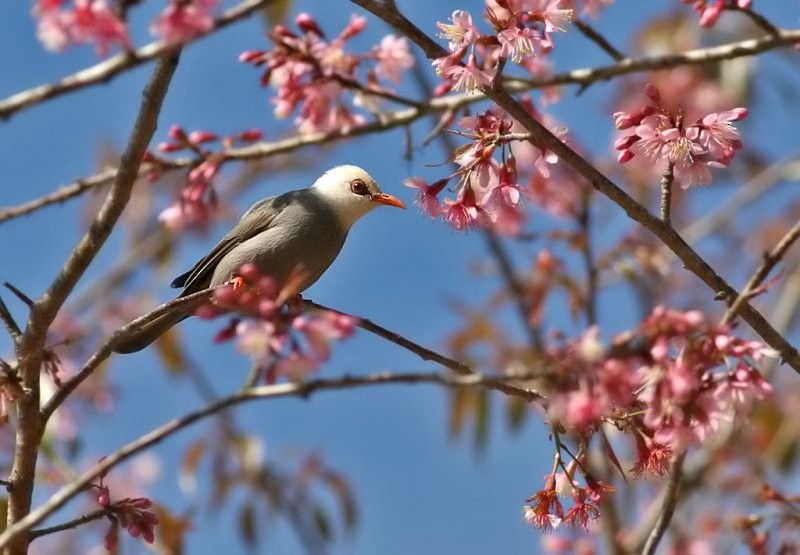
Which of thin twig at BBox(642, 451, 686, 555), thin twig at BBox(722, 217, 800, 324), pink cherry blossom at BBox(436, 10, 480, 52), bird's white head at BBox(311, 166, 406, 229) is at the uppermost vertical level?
bird's white head at BBox(311, 166, 406, 229)

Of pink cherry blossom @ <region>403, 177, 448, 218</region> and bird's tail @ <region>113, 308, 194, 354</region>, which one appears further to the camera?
bird's tail @ <region>113, 308, 194, 354</region>

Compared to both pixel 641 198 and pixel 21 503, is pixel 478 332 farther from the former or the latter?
pixel 21 503

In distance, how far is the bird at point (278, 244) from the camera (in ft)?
14.6

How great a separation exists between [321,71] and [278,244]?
89 cm

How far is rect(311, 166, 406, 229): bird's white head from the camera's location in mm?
4988

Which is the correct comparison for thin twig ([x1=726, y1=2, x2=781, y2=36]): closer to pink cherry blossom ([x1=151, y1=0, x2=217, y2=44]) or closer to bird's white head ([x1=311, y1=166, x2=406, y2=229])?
pink cherry blossom ([x1=151, y1=0, x2=217, y2=44])

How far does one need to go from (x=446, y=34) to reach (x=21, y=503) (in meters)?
1.67

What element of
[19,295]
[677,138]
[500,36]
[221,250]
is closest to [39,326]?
[19,295]

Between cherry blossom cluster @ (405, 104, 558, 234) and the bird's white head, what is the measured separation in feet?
5.69

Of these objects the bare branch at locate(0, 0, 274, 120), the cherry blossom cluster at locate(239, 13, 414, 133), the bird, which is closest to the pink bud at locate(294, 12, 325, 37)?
the cherry blossom cluster at locate(239, 13, 414, 133)

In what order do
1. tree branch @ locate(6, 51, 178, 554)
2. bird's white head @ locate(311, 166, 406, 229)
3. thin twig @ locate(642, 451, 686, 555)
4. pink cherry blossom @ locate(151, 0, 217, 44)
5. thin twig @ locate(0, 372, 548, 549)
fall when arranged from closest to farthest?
thin twig @ locate(0, 372, 548, 549) < pink cherry blossom @ locate(151, 0, 217, 44) < thin twig @ locate(642, 451, 686, 555) < tree branch @ locate(6, 51, 178, 554) < bird's white head @ locate(311, 166, 406, 229)

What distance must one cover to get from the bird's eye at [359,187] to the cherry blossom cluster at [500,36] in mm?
2175

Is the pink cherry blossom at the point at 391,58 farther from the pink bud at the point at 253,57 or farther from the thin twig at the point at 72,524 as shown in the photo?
the thin twig at the point at 72,524

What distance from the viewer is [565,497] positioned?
9.57 ft
